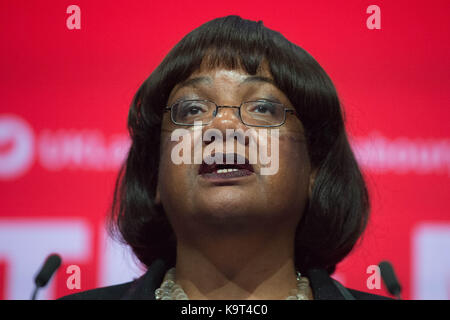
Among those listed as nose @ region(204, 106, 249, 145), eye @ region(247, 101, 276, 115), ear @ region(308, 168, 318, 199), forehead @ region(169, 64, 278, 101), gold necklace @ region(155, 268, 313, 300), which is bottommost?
gold necklace @ region(155, 268, 313, 300)

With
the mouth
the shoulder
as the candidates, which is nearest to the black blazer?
the shoulder

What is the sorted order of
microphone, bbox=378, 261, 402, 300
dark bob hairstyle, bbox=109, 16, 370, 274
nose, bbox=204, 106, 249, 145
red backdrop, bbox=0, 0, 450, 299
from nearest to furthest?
1. microphone, bbox=378, 261, 402, 300
2. nose, bbox=204, 106, 249, 145
3. dark bob hairstyle, bbox=109, 16, 370, 274
4. red backdrop, bbox=0, 0, 450, 299

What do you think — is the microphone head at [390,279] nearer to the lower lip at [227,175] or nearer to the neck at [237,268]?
the neck at [237,268]

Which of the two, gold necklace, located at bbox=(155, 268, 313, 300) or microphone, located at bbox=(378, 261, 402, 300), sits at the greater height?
microphone, located at bbox=(378, 261, 402, 300)

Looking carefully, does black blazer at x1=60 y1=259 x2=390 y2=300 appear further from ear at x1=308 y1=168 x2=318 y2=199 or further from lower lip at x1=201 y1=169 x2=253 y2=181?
lower lip at x1=201 y1=169 x2=253 y2=181

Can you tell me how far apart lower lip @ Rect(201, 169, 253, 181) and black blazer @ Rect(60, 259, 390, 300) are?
1.29ft

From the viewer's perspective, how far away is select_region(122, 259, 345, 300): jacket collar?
165 centimetres

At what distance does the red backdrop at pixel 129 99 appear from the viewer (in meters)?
2.30

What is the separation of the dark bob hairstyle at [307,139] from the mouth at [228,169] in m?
0.27

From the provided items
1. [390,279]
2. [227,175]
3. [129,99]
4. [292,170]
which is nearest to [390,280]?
[390,279]

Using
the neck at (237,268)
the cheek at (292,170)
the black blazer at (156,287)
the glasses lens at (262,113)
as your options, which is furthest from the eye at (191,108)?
the black blazer at (156,287)

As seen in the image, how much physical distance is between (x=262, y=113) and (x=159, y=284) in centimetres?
60

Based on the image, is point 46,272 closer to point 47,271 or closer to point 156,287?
point 47,271

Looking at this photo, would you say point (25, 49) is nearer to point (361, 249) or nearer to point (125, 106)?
point (125, 106)
